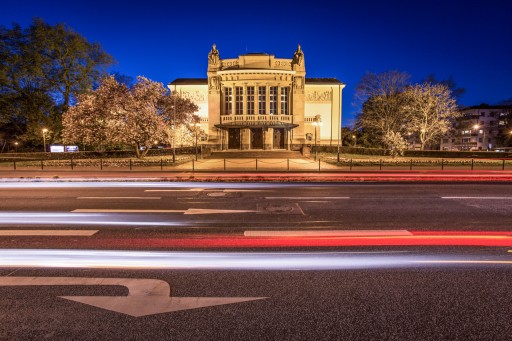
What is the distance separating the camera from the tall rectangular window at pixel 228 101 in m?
53.8

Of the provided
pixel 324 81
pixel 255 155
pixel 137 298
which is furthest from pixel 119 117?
pixel 324 81

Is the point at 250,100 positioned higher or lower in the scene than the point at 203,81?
lower

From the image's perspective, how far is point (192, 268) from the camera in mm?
5645

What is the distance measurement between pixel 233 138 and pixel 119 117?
22.0 m

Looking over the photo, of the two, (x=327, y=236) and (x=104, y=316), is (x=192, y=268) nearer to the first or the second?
(x=104, y=316)

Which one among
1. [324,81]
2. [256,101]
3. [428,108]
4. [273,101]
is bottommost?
[428,108]

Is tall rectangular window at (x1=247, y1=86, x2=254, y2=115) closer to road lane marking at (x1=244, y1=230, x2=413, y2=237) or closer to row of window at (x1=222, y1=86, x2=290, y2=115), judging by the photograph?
row of window at (x1=222, y1=86, x2=290, y2=115)

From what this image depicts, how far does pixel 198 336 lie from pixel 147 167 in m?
27.2

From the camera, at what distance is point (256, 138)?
5291 cm

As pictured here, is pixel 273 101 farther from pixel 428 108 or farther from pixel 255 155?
pixel 428 108

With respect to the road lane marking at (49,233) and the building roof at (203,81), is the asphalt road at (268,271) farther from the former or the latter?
the building roof at (203,81)

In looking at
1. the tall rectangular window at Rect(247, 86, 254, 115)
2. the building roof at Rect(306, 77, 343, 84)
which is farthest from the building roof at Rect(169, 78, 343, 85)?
the tall rectangular window at Rect(247, 86, 254, 115)

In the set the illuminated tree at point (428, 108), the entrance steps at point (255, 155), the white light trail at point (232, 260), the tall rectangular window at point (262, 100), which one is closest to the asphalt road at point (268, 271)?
the white light trail at point (232, 260)

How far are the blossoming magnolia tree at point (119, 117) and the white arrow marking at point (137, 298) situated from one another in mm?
29472
